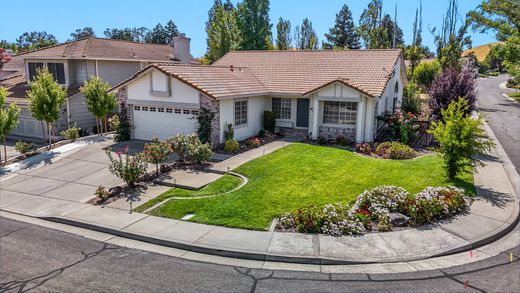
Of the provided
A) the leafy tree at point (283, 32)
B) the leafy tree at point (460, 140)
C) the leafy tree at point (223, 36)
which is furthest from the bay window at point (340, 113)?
the leafy tree at point (283, 32)

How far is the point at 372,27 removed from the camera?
55.5 meters

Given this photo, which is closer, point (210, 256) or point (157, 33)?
point (210, 256)

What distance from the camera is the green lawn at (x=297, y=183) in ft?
37.9

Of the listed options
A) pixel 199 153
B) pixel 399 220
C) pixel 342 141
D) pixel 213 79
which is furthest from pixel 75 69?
pixel 399 220

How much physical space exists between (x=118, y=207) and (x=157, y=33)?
89374 millimetres

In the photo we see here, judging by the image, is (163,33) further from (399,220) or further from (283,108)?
(399,220)

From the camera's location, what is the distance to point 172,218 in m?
11.4

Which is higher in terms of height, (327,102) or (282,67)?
(282,67)

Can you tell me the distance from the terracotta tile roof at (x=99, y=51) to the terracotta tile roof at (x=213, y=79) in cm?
801

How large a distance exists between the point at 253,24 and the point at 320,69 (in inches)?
980

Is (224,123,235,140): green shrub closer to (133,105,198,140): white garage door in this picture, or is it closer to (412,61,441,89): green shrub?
(133,105,198,140): white garage door

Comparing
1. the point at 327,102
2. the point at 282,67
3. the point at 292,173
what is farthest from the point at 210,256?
the point at 282,67

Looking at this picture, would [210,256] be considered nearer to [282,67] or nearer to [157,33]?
[282,67]

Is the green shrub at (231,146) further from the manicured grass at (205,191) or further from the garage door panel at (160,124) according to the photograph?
the manicured grass at (205,191)
